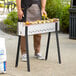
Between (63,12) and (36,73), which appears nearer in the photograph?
(36,73)

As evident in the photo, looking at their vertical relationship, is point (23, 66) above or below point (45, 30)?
below

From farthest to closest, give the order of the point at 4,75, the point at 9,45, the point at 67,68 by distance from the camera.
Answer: the point at 9,45 → the point at 67,68 → the point at 4,75

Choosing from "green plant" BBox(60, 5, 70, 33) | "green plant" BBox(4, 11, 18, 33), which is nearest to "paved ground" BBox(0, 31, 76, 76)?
"green plant" BBox(4, 11, 18, 33)

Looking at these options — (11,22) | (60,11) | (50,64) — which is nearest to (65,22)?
(60,11)

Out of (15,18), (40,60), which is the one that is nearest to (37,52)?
(40,60)

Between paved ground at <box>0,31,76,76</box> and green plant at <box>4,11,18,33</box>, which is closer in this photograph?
paved ground at <box>0,31,76,76</box>

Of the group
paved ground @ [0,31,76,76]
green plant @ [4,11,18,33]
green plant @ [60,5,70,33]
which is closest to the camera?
paved ground @ [0,31,76,76]

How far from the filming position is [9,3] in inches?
484

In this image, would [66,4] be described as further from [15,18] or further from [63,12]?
[15,18]

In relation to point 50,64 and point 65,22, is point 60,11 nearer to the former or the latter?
Answer: point 65,22

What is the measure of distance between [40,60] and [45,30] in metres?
0.89

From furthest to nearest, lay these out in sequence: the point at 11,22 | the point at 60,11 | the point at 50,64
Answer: the point at 60,11, the point at 11,22, the point at 50,64

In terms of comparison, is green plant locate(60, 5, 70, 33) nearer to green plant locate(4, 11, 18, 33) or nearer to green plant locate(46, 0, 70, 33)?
green plant locate(46, 0, 70, 33)

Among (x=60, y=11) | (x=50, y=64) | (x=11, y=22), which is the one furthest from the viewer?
(x=60, y=11)
